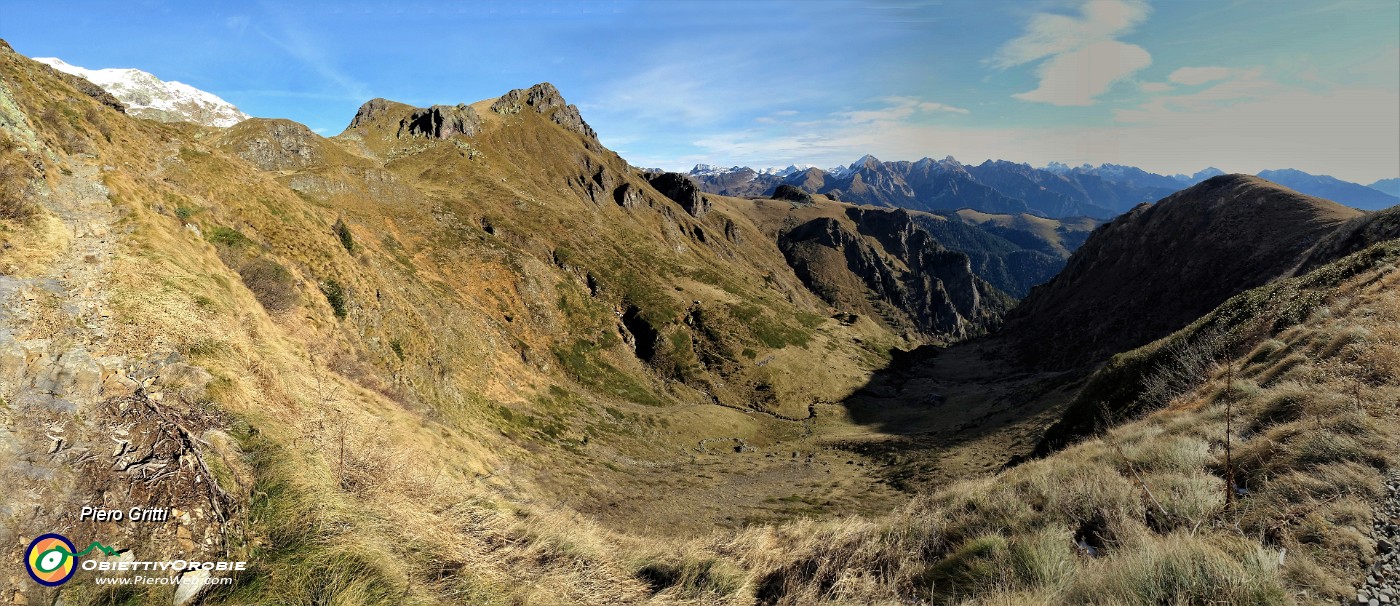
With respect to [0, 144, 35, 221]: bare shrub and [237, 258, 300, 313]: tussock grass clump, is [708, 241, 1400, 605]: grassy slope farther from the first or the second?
[237, 258, 300, 313]: tussock grass clump

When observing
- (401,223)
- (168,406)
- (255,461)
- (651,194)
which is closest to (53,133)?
(168,406)

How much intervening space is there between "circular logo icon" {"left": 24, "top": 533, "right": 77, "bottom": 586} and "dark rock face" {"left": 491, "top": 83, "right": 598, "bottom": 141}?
192 m

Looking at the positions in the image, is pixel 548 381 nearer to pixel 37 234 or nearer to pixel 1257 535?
pixel 37 234

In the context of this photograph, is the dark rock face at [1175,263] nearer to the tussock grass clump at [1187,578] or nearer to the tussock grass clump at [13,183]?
the tussock grass clump at [1187,578]

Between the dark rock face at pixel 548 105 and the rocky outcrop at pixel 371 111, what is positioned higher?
the dark rock face at pixel 548 105

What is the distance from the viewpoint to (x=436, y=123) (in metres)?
124

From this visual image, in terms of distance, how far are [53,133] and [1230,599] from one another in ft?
106

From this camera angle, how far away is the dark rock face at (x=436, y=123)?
122 meters

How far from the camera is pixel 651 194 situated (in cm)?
18650

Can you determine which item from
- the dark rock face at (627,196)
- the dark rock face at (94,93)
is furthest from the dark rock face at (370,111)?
the dark rock face at (94,93)

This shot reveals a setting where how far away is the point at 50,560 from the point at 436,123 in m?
143

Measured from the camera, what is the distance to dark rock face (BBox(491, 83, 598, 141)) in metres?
178

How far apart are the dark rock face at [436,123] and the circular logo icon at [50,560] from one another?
138241mm

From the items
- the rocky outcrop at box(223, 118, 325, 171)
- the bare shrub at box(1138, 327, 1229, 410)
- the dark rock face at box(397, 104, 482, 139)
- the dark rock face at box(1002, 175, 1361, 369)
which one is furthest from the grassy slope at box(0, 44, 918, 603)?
the dark rock face at box(1002, 175, 1361, 369)
